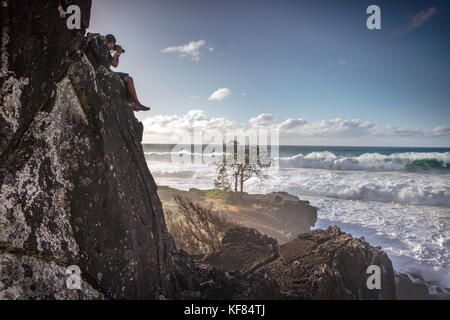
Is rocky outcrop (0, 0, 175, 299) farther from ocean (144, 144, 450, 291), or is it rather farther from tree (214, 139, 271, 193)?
tree (214, 139, 271, 193)

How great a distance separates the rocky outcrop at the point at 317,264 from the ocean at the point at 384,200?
271 inches

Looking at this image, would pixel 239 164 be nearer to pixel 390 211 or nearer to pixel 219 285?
pixel 390 211

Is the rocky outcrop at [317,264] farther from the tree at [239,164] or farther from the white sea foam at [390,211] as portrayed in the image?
the tree at [239,164]

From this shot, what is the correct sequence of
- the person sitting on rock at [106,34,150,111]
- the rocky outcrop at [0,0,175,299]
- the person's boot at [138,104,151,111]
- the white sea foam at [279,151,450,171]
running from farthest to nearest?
1. the white sea foam at [279,151,450,171]
2. the person's boot at [138,104,151,111]
3. the person sitting on rock at [106,34,150,111]
4. the rocky outcrop at [0,0,175,299]

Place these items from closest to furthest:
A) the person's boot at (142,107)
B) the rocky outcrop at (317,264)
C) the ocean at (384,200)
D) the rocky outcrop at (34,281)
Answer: the rocky outcrop at (34,281) < the person's boot at (142,107) < the rocky outcrop at (317,264) < the ocean at (384,200)

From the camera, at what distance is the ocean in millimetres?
13117

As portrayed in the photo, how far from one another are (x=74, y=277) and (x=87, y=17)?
3.57m

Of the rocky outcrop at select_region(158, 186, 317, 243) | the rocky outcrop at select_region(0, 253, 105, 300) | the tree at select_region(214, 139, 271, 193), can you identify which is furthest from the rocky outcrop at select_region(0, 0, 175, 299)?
the tree at select_region(214, 139, 271, 193)

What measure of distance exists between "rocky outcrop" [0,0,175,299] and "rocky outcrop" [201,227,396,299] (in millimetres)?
3396

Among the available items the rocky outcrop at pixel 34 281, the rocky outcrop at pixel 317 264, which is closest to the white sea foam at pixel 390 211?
the rocky outcrop at pixel 317 264

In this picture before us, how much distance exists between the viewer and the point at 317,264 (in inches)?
243

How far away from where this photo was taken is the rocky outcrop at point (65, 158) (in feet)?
9.03
